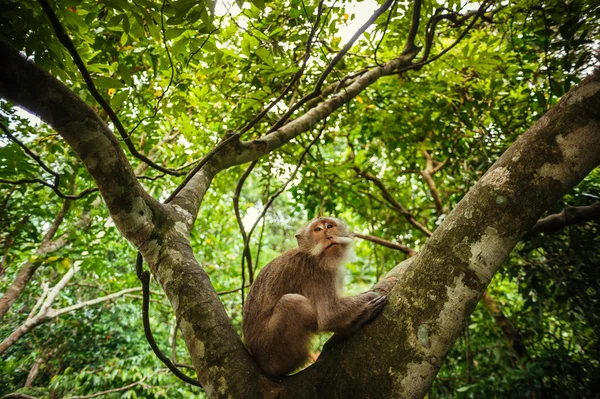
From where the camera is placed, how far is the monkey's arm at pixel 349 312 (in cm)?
210

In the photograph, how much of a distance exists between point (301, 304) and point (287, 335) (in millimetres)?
229

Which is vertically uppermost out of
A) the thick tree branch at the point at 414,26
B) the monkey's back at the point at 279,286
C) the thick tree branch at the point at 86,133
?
the thick tree branch at the point at 414,26

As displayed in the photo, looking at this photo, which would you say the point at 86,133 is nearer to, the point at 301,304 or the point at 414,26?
the point at 301,304

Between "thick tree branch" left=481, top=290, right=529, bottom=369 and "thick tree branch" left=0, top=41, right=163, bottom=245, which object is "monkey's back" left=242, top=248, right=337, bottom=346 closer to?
"thick tree branch" left=0, top=41, right=163, bottom=245

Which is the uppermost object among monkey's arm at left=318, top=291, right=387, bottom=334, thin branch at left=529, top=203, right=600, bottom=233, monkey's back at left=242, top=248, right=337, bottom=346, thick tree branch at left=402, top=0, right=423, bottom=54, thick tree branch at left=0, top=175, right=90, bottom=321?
thick tree branch at left=0, top=175, right=90, bottom=321

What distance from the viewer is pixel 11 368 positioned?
6.06 m

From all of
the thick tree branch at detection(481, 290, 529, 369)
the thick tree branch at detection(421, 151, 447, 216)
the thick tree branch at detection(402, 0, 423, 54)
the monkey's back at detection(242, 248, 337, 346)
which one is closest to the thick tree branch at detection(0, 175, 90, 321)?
the monkey's back at detection(242, 248, 337, 346)

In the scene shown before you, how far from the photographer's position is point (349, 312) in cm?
216

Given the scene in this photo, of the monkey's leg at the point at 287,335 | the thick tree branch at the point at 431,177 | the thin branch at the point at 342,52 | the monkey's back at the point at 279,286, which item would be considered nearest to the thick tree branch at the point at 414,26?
the thin branch at the point at 342,52

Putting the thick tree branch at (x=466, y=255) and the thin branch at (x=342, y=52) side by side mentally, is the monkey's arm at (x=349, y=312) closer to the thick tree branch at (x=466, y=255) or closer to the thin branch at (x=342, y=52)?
the thick tree branch at (x=466, y=255)

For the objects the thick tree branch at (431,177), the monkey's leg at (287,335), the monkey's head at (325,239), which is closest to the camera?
the monkey's leg at (287,335)

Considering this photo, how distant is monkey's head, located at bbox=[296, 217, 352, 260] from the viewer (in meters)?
2.99

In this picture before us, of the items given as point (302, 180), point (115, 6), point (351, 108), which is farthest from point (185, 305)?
point (351, 108)

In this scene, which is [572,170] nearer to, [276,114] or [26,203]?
[276,114]
